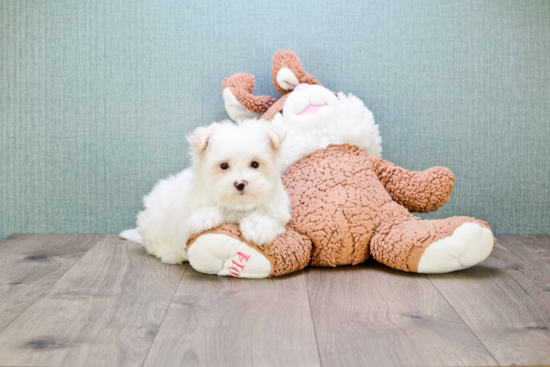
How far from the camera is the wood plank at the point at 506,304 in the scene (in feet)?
3.39

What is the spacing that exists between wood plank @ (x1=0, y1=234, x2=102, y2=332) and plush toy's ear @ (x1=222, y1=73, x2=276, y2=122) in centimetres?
78

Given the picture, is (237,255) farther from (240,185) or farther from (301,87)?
(301,87)

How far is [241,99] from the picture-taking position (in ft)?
6.03

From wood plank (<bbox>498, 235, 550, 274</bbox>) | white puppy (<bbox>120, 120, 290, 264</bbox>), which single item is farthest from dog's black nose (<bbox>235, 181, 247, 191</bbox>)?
wood plank (<bbox>498, 235, 550, 274</bbox>)

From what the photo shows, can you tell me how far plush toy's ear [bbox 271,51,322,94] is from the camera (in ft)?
5.97

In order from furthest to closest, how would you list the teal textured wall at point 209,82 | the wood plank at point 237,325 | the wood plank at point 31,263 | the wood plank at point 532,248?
the teal textured wall at point 209,82 → the wood plank at point 532,248 → the wood plank at point 31,263 → the wood plank at point 237,325

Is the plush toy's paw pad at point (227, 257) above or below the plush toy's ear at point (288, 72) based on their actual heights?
below

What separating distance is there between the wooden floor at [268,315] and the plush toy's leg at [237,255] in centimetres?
4

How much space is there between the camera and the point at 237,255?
4.72 feet

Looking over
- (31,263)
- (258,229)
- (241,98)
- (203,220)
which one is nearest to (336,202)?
(258,229)

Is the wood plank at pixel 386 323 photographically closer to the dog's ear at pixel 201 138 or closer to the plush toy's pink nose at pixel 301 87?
the dog's ear at pixel 201 138

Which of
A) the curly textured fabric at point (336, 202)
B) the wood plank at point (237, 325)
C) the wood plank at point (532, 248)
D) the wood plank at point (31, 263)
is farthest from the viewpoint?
the wood plank at point (532, 248)

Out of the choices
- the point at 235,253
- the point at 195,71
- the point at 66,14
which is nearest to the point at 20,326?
the point at 235,253

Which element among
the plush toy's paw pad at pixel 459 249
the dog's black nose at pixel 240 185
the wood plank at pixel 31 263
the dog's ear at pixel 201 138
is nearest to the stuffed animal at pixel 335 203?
the plush toy's paw pad at pixel 459 249
